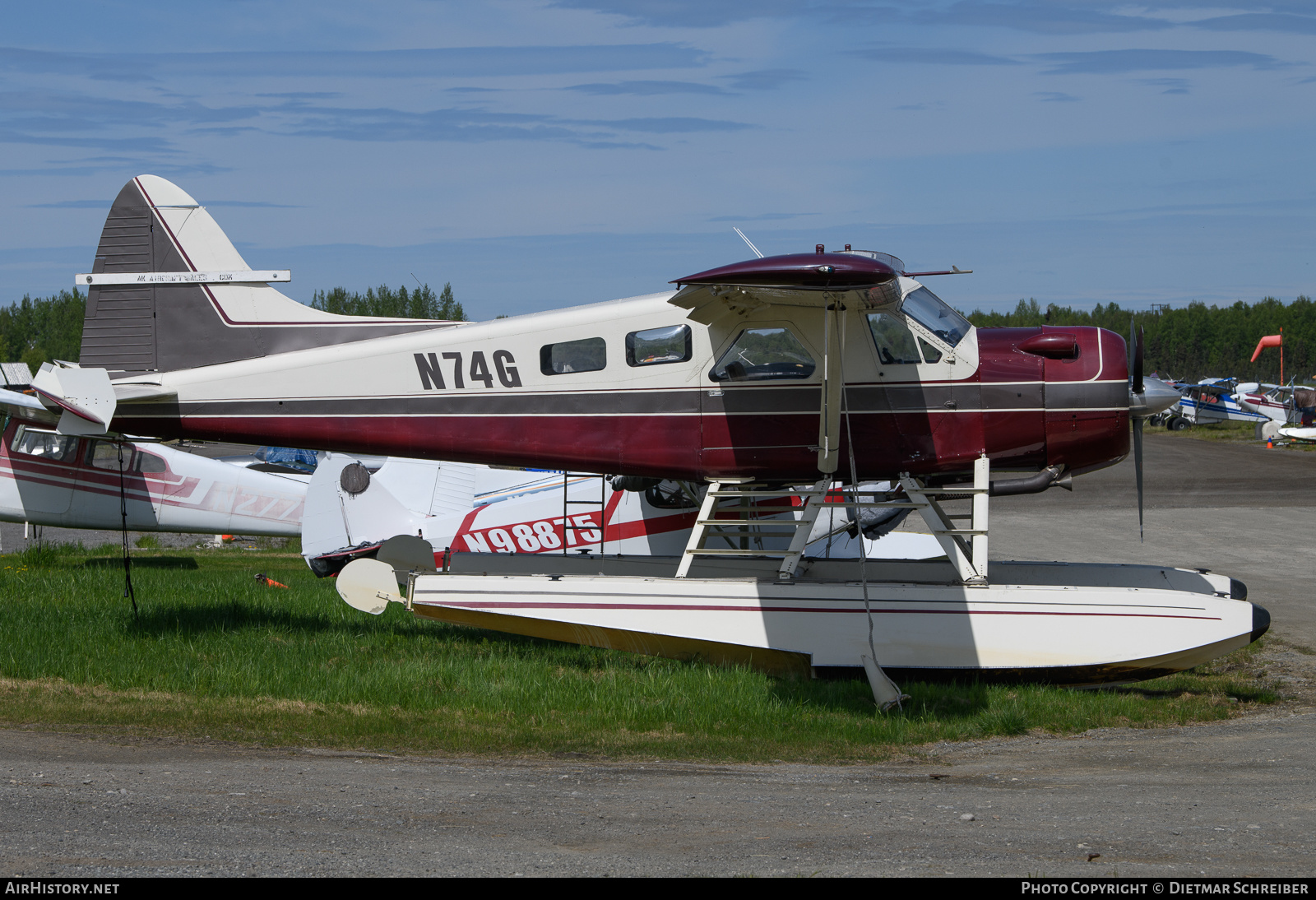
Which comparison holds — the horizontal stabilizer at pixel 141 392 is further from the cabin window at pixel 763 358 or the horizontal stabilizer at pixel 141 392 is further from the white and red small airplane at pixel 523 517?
the cabin window at pixel 763 358

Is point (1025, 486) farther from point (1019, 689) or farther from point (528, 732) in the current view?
point (528, 732)

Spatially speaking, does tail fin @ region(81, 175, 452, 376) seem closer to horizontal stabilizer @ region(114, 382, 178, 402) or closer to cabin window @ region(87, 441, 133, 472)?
horizontal stabilizer @ region(114, 382, 178, 402)

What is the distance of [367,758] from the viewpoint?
6.53 metres

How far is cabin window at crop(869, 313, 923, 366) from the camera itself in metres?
8.55

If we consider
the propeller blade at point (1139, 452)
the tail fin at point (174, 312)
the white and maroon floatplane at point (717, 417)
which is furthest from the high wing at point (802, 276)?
the tail fin at point (174, 312)

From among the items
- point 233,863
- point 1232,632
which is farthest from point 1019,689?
point 233,863

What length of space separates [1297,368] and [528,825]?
404 feet

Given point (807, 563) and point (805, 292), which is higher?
point (805, 292)

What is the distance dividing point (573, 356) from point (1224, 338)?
439 feet

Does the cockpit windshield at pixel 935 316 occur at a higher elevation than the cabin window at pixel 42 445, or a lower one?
higher

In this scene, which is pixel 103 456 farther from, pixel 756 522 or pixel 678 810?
pixel 678 810

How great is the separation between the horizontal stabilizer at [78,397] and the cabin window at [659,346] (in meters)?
4.27

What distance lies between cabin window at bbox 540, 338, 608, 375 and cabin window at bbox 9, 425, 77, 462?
10.1m

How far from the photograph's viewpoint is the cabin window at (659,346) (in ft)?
28.5
